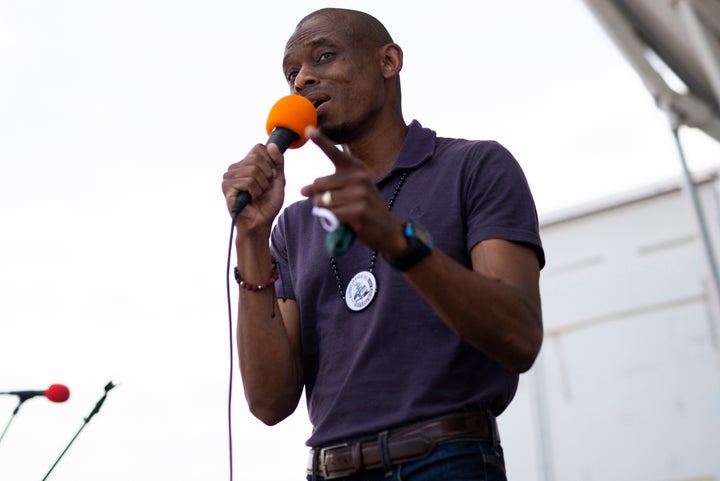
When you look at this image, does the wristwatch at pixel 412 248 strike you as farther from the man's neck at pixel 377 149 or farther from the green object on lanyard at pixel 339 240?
the man's neck at pixel 377 149

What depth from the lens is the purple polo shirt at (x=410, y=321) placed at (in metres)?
1.78

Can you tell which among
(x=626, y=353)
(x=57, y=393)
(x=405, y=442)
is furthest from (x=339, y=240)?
(x=626, y=353)

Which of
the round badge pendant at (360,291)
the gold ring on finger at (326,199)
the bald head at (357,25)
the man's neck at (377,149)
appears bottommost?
the round badge pendant at (360,291)

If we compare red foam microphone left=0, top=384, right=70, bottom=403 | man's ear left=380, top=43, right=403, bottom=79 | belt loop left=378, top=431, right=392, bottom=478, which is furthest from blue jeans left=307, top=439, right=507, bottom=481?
man's ear left=380, top=43, right=403, bottom=79

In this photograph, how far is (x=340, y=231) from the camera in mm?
1374

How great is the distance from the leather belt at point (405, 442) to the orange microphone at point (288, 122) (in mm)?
659

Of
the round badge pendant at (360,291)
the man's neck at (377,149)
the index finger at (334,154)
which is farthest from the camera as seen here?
the man's neck at (377,149)

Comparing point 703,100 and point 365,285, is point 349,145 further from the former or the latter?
point 703,100

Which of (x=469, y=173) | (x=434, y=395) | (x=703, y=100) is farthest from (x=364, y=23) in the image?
(x=703, y=100)

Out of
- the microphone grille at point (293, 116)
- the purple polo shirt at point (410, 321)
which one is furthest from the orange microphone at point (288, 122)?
the purple polo shirt at point (410, 321)

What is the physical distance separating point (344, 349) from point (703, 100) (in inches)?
173

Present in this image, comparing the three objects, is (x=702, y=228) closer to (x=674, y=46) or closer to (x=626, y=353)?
(x=674, y=46)

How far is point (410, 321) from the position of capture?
186cm

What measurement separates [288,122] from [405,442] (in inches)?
28.9
